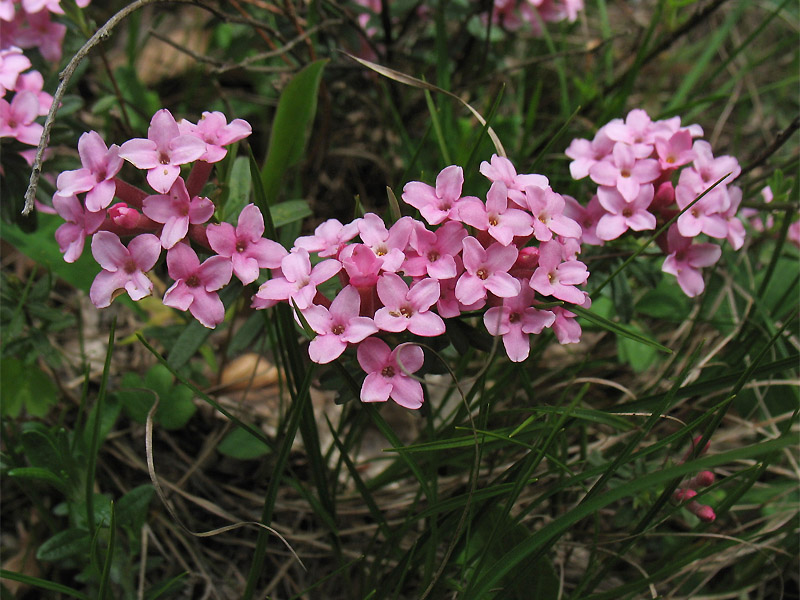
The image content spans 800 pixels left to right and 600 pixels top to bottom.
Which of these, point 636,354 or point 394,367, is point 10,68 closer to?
point 394,367

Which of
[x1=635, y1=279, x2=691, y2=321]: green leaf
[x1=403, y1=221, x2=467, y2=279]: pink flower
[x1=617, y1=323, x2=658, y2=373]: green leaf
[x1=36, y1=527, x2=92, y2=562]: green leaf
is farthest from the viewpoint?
[x1=635, y1=279, x2=691, y2=321]: green leaf

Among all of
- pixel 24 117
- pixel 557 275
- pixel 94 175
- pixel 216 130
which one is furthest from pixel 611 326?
pixel 24 117

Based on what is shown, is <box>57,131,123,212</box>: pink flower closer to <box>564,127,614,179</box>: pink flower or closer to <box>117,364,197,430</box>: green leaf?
<box>117,364,197,430</box>: green leaf

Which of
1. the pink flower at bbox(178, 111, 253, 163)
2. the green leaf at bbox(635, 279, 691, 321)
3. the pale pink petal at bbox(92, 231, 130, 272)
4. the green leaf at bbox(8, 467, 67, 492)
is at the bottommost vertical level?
the green leaf at bbox(8, 467, 67, 492)

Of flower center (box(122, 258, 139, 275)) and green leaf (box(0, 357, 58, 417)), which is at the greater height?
flower center (box(122, 258, 139, 275))

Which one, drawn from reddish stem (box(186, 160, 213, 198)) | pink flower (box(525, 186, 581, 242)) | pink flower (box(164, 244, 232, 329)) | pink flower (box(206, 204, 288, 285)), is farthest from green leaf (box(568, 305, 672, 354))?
reddish stem (box(186, 160, 213, 198))

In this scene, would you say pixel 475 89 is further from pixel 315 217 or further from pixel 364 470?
pixel 364 470

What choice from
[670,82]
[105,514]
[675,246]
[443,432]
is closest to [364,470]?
[443,432]

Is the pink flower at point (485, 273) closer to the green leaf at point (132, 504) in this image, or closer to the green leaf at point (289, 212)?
the green leaf at point (289, 212)
